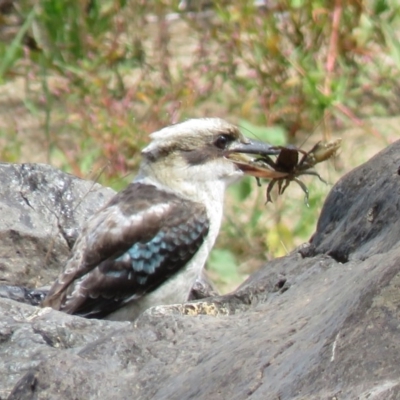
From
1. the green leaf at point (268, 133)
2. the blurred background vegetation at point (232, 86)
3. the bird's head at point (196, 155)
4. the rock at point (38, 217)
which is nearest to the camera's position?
the rock at point (38, 217)

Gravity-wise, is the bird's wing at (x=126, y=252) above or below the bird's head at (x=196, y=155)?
below

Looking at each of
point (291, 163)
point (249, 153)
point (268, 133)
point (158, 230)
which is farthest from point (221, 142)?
point (268, 133)

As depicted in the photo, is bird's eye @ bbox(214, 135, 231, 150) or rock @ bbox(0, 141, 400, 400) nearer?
rock @ bbox(0, 141, 400, 400)

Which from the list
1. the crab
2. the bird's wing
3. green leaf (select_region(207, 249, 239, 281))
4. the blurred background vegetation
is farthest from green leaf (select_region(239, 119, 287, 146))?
the bird's wing

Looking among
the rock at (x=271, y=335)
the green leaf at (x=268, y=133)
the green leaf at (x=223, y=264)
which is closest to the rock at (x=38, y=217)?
the rock at (x=271, y=335)

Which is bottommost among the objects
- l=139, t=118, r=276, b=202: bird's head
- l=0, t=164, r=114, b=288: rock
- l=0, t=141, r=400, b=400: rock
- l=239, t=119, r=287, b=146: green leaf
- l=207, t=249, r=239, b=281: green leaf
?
l=207, t=249, r=239, b=281: green leaf

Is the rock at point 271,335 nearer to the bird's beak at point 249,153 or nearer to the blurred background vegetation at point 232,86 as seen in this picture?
the bird's beak at point 249,153

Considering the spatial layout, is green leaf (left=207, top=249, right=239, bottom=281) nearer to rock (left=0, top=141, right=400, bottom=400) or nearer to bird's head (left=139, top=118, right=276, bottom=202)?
bird's head (left=139, top=118, right=276, bottom=202)
